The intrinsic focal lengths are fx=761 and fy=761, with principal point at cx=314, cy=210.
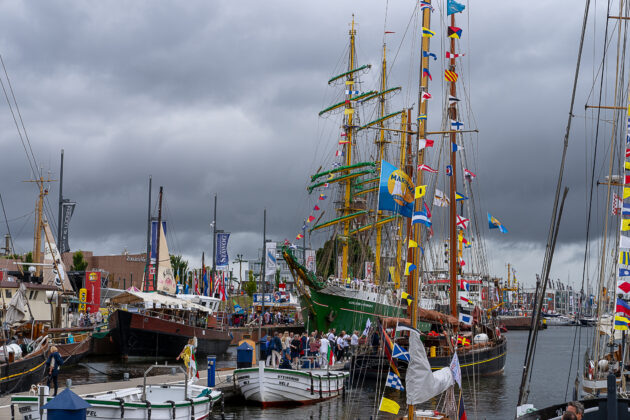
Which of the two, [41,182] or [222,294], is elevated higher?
[41,182]

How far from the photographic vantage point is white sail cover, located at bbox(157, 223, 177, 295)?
61.8 m

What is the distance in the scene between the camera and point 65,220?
52.1 meters

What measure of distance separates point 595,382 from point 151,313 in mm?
34809

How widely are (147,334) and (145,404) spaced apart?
1204 inches

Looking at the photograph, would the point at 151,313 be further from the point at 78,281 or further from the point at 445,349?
the point at 78,281

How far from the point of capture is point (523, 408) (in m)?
16.7

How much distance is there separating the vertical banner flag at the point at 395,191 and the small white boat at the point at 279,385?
36.6ft

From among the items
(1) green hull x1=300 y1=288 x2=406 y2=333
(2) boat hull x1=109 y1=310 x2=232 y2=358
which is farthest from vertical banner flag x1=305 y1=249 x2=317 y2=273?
(2) boat hull x1=109 y1=310 x2=232 y2=358

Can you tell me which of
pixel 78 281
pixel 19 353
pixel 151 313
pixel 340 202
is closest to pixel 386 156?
pixel 340 202

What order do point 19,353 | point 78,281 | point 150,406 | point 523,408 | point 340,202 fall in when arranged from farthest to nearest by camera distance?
1. point 78,281
2. point 340,202
3. point 19,353
4. point 150,406
5. point 523,408

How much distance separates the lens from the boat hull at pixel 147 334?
4828cm

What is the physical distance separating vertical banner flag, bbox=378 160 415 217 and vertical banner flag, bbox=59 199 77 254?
3871 cm

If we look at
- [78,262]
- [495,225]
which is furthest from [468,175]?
[78,262]

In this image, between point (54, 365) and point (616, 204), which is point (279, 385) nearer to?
point (54, 365)
